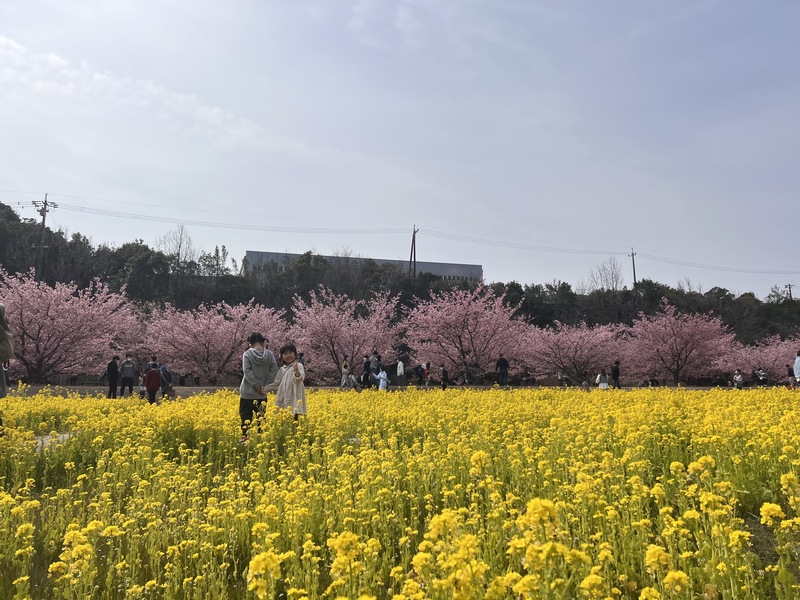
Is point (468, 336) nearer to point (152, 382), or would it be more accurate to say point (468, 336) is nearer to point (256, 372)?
point (152, 382)

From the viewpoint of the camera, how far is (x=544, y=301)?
46.8 m

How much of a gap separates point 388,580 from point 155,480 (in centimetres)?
304

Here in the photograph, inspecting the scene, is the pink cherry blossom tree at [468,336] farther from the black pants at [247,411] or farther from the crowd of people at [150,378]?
the black pants at [247,411]

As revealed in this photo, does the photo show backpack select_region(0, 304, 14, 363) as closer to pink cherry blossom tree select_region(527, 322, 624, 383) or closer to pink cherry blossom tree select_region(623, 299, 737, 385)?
pink cherry blossom tree select_region(527, 322, 624, 383)

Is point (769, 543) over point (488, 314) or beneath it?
beneath

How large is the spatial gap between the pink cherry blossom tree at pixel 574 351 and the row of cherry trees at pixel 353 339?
0.06m

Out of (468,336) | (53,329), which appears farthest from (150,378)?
(468,336)

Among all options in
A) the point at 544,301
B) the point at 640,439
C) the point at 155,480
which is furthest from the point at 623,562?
the point at 544,301

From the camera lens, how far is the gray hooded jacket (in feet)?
26.2

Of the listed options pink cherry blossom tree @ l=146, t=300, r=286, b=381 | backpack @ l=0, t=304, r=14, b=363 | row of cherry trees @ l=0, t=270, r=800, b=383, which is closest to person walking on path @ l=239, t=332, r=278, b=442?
backpack @ l=0, t=304, r=14, b=363

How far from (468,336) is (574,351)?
642 centimetres

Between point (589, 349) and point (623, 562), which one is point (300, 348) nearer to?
point (589, 349)

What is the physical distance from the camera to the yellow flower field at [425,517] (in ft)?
8.86

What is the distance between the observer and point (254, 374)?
8.03 m
